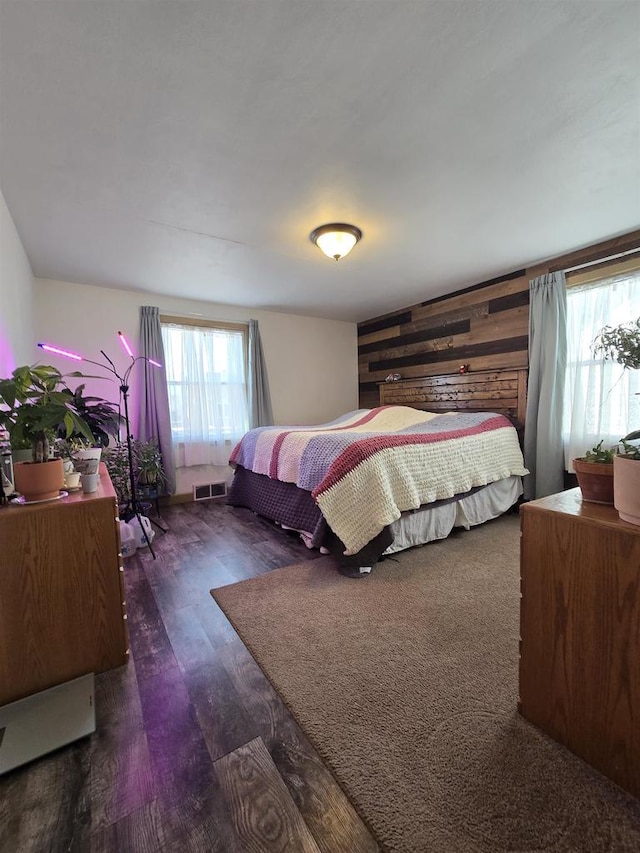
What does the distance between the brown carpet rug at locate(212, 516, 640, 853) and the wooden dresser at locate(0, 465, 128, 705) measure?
579mm

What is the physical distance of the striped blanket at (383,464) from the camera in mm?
2160

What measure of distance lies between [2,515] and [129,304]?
3039mm

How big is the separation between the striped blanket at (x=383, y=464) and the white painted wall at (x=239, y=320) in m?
1.49

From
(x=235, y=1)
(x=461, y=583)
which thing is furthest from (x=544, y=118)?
(x=461, y=583)

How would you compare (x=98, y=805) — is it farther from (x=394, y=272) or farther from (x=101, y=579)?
(x=394, y=272)

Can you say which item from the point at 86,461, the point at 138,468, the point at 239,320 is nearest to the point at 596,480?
the point at 86,461

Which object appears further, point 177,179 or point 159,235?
point 159,235

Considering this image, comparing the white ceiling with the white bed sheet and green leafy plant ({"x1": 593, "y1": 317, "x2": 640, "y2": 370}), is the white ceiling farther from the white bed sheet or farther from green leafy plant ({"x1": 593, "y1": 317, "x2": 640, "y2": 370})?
the white bed sheet

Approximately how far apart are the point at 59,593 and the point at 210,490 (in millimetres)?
2803

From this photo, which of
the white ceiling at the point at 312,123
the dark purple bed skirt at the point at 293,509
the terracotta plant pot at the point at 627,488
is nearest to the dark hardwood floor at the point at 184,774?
the dark purple bed skirt at the point at 293,509

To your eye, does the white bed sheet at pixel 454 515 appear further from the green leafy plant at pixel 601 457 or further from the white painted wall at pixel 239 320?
the white painted wall at pixel 239 320

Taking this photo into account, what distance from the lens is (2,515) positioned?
1.20 m

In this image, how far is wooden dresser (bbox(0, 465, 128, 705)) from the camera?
1.23 meters

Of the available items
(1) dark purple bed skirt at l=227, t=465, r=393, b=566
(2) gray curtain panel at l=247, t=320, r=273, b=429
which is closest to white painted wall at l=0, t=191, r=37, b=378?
(1) dark purple bed skirt at l=227, t=465, r=393, b=566
